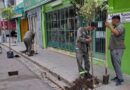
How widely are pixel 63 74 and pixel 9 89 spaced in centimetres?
233

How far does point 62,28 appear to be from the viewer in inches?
789

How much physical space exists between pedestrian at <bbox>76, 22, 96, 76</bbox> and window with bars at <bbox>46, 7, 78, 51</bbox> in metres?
6.93

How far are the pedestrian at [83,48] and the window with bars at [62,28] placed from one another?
6.93 meters

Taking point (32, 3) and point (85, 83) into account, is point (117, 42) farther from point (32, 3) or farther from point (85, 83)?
point (32, 3)

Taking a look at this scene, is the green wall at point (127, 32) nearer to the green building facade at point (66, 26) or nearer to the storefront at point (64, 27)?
the green building facade at point (66, 26)

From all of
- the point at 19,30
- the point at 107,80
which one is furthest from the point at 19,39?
the point at 107,80

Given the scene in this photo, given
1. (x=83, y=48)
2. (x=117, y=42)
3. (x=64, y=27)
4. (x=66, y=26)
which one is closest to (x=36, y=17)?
(x=64, y=27)

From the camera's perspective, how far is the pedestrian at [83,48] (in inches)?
390

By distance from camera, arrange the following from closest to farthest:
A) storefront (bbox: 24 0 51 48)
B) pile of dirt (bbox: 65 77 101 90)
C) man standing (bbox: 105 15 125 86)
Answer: man standing (bbox: 105 15 125 86) < pile of dirt (bbox: 65 77 101 90) < storefront (bbox: 24 0 51 48)

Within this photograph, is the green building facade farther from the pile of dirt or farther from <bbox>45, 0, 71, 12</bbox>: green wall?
the pile of dirt

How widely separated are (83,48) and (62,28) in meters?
9.91

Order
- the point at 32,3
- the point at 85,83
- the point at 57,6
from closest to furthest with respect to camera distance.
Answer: the point at 85,83 → the point at 57,6 → the point at 32,3

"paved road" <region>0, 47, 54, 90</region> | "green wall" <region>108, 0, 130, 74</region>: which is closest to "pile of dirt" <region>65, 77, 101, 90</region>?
"paved road" <region>0, 47, 54, 90</region>

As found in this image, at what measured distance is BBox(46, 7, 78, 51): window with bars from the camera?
1797cm
